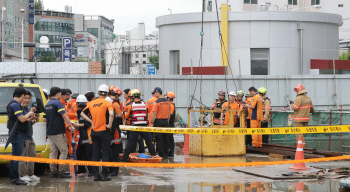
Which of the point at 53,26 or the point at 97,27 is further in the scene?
the point at 97,27

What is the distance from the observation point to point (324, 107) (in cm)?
2164

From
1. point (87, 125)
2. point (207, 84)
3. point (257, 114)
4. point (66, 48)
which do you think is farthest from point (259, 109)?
point (66, 48)

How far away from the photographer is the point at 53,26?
345 feet

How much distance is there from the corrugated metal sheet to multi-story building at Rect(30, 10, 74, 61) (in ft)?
275

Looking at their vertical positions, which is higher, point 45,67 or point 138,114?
point 45,67

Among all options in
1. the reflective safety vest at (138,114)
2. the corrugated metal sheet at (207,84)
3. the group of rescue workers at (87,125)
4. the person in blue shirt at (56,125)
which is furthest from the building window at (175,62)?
the person in blue shirt at (56,125)

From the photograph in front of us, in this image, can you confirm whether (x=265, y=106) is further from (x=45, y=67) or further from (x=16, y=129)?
(x=45, y=67)

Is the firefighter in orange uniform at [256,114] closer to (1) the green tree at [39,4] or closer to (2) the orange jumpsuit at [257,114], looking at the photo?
(2) the orange jumpsuit at [257,114]

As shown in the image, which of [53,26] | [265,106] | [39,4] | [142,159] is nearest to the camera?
[142,159]

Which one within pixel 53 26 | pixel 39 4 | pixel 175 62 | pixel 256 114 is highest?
pixel 39 4

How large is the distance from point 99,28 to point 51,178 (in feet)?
444

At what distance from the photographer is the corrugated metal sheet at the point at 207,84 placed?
19547 millimetres

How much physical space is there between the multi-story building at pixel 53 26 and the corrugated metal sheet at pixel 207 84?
83972 millimetres

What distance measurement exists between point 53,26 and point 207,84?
90.4m
